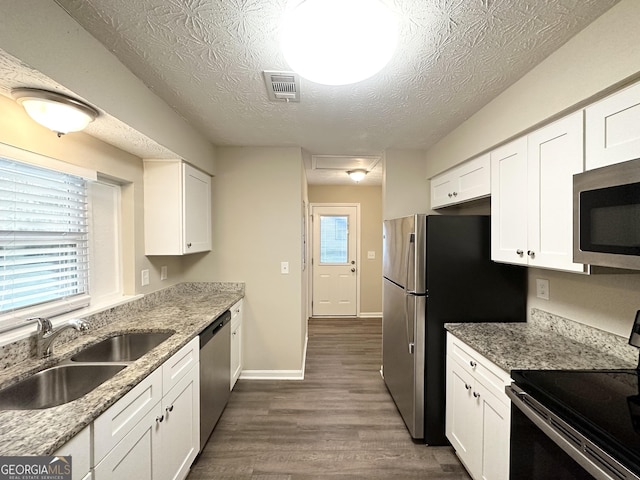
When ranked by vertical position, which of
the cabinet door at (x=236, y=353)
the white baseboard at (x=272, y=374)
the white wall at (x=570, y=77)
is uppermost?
the white wall at (x=570, y=77)

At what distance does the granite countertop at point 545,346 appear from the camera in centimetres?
133

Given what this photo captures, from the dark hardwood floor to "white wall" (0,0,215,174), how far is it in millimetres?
2187

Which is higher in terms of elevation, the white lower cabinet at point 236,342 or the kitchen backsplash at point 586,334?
the kitchen backsplash at point 586,334

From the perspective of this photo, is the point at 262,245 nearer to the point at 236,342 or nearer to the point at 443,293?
the point at 236,342

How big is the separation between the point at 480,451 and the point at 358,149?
258 centimetres

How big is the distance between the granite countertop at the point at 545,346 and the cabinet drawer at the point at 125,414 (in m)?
1.64

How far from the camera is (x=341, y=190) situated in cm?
523

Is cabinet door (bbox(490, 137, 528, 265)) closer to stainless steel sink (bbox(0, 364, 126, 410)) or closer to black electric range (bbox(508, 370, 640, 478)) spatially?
black electric range (bbox(508, 370, 640, 478))

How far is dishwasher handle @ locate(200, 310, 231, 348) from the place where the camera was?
6.19 feet

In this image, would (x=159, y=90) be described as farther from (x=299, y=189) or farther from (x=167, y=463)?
(x=167, y=463)

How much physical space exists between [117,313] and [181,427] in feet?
2.94

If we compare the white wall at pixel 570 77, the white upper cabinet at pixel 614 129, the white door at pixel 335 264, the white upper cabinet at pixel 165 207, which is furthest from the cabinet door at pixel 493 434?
the white door at pixel 335 264

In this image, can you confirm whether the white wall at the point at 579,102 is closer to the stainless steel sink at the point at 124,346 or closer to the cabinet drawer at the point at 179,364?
the cabinet drawer at the point at 179,364

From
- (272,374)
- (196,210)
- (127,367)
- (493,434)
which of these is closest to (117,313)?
(127,367)
